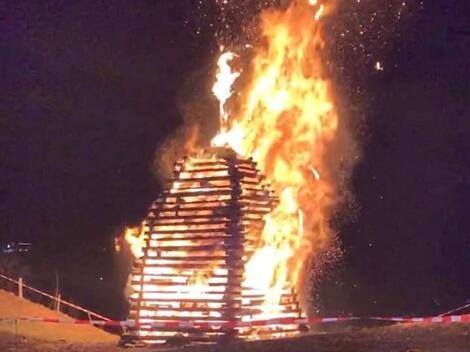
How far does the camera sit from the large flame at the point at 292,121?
62.4 ft

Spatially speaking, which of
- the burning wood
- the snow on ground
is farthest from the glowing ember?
the snow on ground

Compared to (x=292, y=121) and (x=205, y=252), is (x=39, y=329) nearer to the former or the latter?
(x=205, y=252)

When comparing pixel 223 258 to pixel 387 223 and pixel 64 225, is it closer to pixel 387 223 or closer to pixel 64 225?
pixel 64 225

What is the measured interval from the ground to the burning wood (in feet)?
3.65

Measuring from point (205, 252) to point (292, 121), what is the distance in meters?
4.45

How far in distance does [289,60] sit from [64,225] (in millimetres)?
26606

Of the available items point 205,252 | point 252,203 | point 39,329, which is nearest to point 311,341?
point 205,252

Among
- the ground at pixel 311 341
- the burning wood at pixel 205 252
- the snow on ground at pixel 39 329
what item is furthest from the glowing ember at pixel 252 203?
the snow on ground at pixel 39 329

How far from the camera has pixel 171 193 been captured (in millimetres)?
17422

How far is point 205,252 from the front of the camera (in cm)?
1688

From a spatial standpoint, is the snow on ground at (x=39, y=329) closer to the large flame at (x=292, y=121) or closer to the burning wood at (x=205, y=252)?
the burning wood at (x=205, y=252)

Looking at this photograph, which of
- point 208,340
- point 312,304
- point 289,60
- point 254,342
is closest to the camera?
point 254,342

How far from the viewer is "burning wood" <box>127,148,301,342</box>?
1664 cm

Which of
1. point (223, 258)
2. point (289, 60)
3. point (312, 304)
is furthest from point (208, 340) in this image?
point (312, 304)
